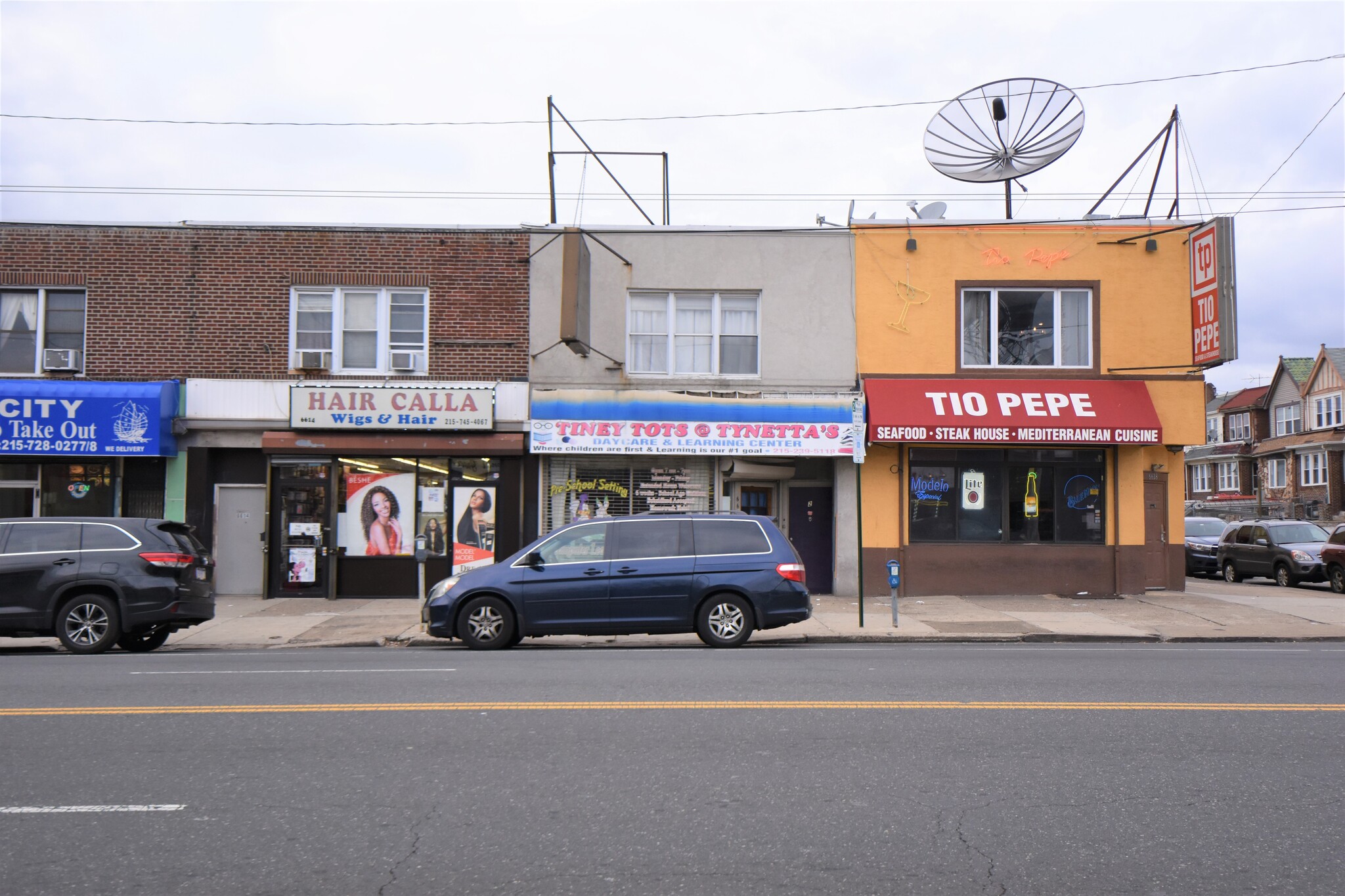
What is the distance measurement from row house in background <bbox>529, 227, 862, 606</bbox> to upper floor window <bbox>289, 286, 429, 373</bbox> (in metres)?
2.18

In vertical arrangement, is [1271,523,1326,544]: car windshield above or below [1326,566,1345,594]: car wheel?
above

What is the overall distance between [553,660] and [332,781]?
5072 mm

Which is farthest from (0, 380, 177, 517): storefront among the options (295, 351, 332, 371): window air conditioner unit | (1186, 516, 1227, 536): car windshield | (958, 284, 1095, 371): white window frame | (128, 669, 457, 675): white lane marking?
(1186, 516, 1227, 536): car windshield

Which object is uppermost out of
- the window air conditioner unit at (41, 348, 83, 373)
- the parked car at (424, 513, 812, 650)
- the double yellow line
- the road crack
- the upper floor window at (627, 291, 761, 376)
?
the upper floor window at (627, 291, 761, 376)

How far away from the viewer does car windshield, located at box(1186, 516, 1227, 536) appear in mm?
27944

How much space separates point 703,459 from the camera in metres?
18.6

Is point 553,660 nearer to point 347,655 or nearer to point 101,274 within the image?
point 347,655

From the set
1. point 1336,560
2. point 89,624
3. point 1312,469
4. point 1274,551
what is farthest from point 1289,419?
point 89,624

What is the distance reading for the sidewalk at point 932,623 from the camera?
45.4ft

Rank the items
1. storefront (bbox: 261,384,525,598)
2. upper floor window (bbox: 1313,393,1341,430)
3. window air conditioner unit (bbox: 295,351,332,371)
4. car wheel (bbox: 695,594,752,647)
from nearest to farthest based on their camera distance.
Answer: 1. car wheel (bbox: 695,594,752,647)
2. storefront (bbox: 261,384,525,598)
3. window air conditioner unit (bbox: 295,351,332,371)
4. upper floor window (bbox: 1313,393,1341,430)

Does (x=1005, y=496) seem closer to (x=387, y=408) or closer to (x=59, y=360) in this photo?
(x=387, y=408)

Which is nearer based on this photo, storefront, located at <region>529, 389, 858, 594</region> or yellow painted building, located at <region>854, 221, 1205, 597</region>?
storefront, located at <region>529, 389, 858, 594</region>

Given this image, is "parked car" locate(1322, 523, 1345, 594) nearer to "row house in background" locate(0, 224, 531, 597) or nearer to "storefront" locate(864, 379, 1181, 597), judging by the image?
"storefront" locate(864, 379, 1181, 597)

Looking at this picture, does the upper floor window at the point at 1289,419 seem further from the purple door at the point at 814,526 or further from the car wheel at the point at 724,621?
the car wheel at the point at 724,621
